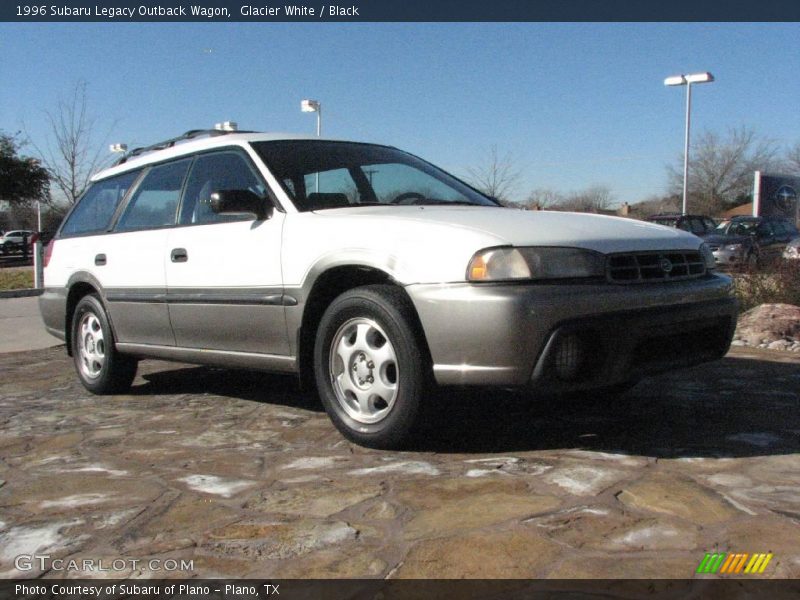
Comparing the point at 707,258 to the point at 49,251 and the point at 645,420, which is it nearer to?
the point at 645,420

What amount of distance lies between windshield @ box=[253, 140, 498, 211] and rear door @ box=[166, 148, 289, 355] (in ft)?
0.57

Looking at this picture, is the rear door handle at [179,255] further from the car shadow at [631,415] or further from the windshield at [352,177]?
the car shadow at [631,415]

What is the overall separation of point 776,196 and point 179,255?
3200cm

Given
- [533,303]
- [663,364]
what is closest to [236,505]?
[533,303]

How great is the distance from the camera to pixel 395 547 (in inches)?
102

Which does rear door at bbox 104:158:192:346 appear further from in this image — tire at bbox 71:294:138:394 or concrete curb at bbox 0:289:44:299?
concrete curb at bbox 0:289:44:299

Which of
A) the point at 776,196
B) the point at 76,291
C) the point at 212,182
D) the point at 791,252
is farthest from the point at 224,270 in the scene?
the point at 776,196

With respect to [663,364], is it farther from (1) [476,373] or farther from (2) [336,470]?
(2) [336,470]

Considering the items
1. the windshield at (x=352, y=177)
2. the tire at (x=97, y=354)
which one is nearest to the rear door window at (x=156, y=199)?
the tire at (x=97, y=354)

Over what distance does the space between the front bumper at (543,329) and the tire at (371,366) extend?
11cm

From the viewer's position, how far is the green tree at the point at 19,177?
32.5 m

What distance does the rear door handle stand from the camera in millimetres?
4715

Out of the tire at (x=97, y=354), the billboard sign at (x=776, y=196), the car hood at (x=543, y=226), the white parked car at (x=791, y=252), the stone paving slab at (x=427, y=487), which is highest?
the billboard sign at (x=776, y=196)

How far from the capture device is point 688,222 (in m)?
19.8
